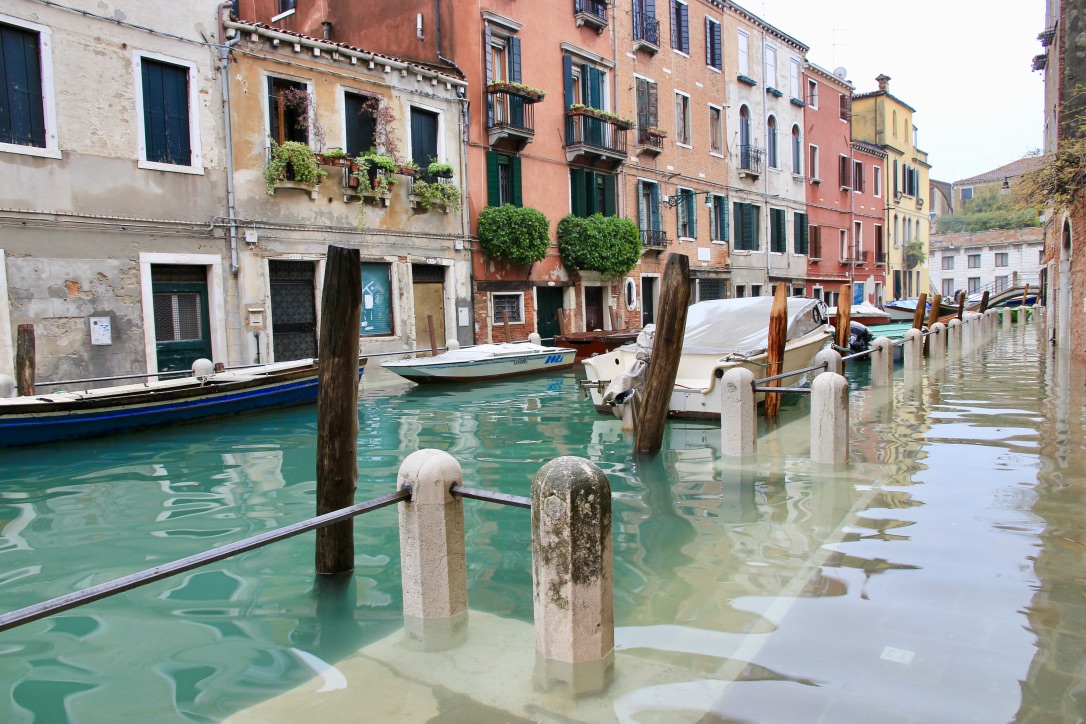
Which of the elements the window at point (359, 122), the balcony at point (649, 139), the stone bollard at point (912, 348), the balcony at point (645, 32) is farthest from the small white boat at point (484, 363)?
the balcony at point (645, 32)

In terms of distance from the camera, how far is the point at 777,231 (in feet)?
95.3

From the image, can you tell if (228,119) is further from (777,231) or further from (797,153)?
(797,153)

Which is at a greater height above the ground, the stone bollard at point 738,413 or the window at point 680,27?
the window at point 680,27

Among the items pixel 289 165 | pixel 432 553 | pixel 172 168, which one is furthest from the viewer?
pixel 289 165

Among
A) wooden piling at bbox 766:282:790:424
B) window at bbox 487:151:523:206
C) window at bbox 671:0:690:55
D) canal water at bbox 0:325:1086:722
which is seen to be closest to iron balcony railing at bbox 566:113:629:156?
window at bbox 487:151:523:206

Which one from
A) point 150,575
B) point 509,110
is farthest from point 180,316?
point 150,575

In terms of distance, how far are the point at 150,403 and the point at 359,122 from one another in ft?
24.7

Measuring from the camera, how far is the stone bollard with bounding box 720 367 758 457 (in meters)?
7.09

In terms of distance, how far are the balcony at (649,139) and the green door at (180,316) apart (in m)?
12.9

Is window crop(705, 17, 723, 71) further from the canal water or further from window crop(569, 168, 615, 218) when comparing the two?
the canal water

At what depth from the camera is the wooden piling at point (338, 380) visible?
4.21m

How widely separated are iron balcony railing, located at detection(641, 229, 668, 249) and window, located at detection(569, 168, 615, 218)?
1.39m

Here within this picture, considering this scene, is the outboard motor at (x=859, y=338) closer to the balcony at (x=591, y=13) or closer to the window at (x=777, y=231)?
the balcony at (x=591, y=13)

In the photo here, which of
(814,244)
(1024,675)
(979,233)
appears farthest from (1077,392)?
(979,233)
